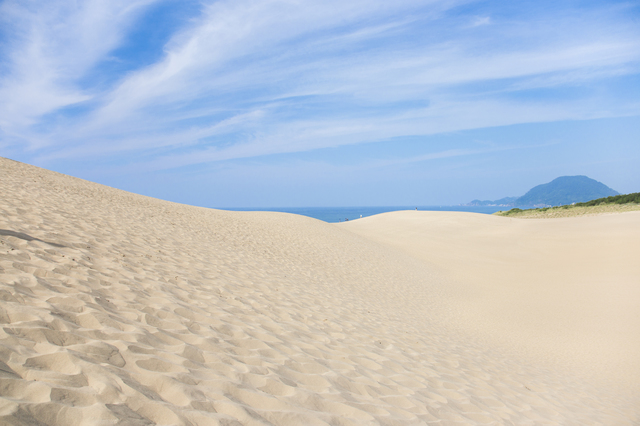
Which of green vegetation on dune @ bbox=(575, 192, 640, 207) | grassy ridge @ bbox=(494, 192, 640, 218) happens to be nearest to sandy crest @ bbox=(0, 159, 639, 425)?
grassy ridge @ bbox=(494, 192, 640, 218)

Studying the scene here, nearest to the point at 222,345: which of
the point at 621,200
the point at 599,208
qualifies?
the point at 599,208

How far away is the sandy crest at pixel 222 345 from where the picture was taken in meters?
2.73

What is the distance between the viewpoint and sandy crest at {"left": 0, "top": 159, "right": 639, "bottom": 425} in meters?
2.73

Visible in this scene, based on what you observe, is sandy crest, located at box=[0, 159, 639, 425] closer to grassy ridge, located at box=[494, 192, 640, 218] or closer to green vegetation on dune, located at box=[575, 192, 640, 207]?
grassy ridge, located at box=[494, 192, 640, 218]

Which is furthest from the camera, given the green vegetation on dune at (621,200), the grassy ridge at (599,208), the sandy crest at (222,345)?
the green vegetation on dune at (621,200)

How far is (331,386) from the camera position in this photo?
12.8 feet

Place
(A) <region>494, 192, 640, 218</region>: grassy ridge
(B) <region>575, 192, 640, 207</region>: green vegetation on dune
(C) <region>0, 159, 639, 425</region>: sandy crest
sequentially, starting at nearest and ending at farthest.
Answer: (C) <region>0, 159, 639, 425</region>: sandy crest, (A) <region>494, 192, 640, 218</region>: grassy ridge, (B) <region>575, 192, 640, 207</region>: green vegetation on dune

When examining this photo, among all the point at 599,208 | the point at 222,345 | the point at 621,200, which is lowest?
the point at 222,345

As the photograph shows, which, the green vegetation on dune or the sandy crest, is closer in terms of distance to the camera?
the sandy crest

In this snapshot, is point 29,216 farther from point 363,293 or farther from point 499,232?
point 499,232

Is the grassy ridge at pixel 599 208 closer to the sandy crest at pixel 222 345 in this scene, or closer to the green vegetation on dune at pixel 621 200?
the green vegetation on dune at pixel 621 200

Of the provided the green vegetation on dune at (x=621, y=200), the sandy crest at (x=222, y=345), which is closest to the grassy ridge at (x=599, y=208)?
the green vegetation on dune at (x=621, y=200)

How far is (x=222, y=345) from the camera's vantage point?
4305 millimetres

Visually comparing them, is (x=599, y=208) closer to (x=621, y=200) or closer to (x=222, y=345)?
(x=621, y=200)
